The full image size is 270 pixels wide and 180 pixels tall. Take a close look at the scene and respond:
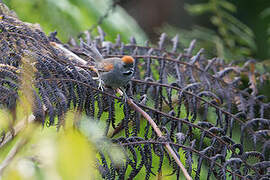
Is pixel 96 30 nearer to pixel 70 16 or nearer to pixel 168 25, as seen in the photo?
pixel 70 16

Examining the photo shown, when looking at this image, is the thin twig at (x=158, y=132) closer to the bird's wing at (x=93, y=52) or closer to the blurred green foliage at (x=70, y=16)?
the bird's wing at (x=93, y=52)

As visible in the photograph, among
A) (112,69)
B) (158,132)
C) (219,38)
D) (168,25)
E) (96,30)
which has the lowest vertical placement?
(158,132)

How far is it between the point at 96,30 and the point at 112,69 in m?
0.73

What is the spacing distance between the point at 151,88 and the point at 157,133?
31 cm

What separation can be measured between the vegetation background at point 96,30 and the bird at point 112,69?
261 mm

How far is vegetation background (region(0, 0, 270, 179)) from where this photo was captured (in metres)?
0.29

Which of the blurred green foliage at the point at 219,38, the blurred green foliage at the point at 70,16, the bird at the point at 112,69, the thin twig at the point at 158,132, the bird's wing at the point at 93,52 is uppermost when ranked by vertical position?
the blurred green foliage at the point at 219,38

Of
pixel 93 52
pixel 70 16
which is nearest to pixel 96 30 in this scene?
pixel 70 16

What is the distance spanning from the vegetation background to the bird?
0.26 metres

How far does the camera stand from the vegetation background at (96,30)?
286 mm

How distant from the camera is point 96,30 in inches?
73.2

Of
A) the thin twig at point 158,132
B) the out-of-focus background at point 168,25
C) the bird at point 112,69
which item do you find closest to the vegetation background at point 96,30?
the out-of-focus background at point 168,25

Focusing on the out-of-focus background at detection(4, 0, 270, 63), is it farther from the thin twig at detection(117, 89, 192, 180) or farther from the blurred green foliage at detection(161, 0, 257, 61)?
the thin twig at detection(117, 89, 192, 180)

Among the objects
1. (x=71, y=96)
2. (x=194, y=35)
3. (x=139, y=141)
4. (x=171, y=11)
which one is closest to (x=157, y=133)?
(x=139, y=141)
